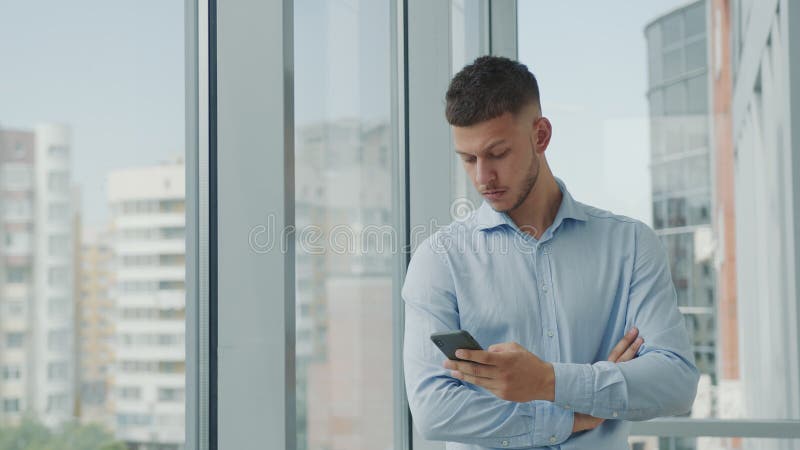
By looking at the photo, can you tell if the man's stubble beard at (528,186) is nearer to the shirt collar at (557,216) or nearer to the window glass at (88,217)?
the shirt collar at (557,216)

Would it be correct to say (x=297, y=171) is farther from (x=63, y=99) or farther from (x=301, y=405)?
(x=63, y=99)

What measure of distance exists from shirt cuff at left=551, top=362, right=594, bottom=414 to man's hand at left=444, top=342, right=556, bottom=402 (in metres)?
0.01

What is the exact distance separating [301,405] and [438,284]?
1.18 ft

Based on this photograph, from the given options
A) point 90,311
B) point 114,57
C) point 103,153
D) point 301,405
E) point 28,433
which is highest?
point 114,57

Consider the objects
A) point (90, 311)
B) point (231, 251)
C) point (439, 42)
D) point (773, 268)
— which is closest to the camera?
point (90, 311)

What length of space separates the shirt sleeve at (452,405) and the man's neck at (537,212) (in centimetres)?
23

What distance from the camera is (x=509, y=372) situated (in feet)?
4.71

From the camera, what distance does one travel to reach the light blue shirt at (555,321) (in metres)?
1.51


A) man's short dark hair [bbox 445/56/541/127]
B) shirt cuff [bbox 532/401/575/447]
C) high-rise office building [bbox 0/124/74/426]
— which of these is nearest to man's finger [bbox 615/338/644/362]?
shirt cuff [bbox 532/401/575/447]

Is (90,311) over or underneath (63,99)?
underneath

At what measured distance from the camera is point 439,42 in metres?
2.76

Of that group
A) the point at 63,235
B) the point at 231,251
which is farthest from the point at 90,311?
the point at 231,251

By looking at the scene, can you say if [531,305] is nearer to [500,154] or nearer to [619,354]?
[619,354]

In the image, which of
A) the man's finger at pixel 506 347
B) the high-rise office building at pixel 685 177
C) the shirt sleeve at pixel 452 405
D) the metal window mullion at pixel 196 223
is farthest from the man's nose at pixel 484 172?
the high-rise office building at pixel 685 177
